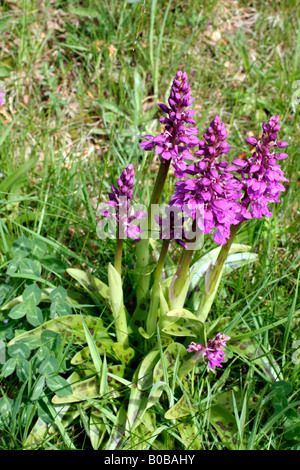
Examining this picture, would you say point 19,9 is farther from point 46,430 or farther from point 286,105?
point 46,430

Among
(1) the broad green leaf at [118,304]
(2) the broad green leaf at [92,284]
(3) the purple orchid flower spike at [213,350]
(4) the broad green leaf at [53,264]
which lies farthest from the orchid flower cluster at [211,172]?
(4) the broad green leaf at [53,264]

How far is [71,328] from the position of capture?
9.64 feet

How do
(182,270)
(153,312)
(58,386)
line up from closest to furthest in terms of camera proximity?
(182,270) < (58,386) < (153,312)

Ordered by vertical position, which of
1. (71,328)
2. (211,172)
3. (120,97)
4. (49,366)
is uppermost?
(120,97)

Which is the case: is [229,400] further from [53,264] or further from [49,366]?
[53,264]

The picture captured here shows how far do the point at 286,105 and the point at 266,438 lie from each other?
3601mm

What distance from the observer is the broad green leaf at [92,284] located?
306 cm

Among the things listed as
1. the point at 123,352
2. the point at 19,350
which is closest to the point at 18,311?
the point at 19,350

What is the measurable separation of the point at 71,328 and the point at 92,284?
1.13 feet

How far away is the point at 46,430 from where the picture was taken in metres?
2.74

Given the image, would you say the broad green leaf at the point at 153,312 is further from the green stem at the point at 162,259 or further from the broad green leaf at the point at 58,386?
the broad green leaf at the point at 58,386

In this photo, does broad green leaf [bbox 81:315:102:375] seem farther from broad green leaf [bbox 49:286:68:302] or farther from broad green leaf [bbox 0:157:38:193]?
broad green leaf [bbox 0:157:38:193]
